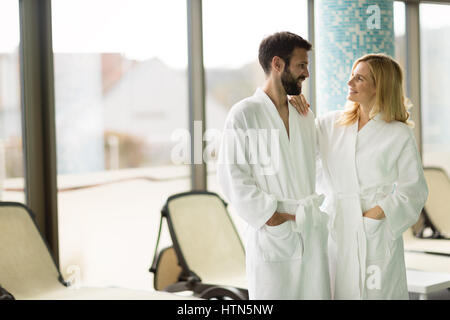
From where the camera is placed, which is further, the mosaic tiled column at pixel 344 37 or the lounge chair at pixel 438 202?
the lounge chair at pixel 438 202

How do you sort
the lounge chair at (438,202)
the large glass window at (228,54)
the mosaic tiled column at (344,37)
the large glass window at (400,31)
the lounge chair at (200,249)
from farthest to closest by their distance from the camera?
the large glass window at (400,31), the lounge chair at (438,202), the large glass window at (228,54), the mosaic tiled column at (344,37), the lounge chair at (200,249)

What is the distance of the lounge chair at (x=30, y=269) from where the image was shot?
353 cm

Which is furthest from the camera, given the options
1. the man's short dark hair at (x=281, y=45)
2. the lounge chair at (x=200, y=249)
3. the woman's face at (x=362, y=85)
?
the lounge chair at (x=200, y=249)

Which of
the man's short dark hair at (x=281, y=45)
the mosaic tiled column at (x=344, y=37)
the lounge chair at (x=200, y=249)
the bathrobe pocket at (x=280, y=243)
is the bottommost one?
the lounge chair at (x=200, y=249)

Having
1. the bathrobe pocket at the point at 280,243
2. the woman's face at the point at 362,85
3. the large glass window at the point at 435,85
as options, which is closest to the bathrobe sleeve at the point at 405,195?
the woman's face at the point at 362,85

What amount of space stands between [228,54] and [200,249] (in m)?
1.58

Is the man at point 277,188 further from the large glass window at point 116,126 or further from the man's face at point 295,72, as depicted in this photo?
the large glass window at point 116,126

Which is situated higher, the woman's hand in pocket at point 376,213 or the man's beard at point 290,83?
the man's beard at point 290,83

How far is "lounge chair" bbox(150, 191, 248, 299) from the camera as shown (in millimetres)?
4089

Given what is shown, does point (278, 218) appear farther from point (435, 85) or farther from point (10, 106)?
point (435, 85)

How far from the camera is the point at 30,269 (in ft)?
12.1

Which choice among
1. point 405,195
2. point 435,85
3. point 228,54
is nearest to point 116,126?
point 228,54

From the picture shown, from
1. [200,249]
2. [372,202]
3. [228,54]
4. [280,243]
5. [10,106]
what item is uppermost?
[228,54]
